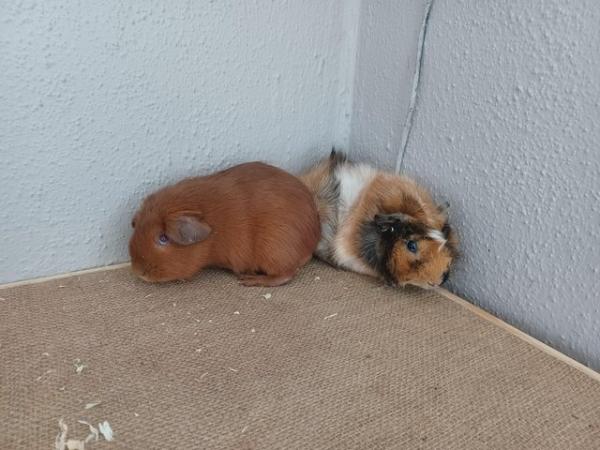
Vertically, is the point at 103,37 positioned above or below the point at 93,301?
above

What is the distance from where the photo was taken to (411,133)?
4.27 ft

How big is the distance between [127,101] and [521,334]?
962 millimetres

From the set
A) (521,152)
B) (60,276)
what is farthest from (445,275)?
(60,276)

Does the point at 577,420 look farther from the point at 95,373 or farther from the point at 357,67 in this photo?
the point at 357,67

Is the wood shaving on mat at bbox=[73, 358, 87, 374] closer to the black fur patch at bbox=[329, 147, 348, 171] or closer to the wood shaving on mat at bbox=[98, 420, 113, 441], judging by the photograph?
the wood shaving on mat at bbox=[98, 420, 113, 441]

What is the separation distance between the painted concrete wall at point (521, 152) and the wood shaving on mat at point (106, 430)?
822 millimetres

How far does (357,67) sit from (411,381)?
86cm

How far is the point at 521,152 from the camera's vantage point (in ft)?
3.49

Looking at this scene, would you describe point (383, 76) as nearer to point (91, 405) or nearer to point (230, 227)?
point (230, 227)

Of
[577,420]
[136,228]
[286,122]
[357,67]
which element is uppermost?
[357,67]

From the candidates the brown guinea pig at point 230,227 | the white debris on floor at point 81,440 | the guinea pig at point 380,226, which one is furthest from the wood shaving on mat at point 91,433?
the guinea pig at point 380,226

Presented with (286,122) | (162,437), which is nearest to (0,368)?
(162,437)

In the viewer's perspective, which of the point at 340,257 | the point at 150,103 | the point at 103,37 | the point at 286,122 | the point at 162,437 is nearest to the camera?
the point at 162,437

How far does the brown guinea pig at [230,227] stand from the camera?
1.10 meters
